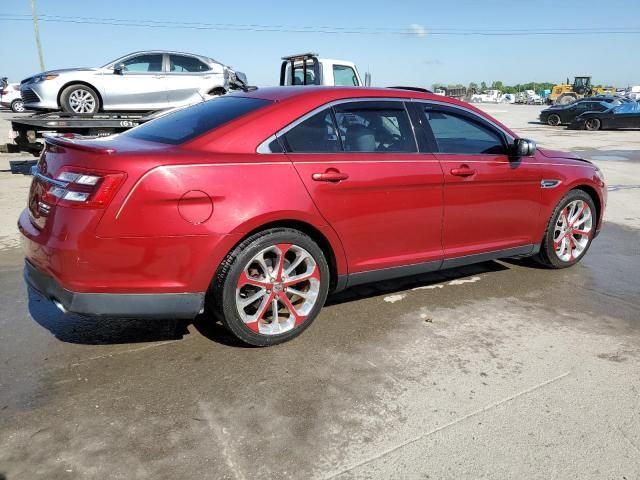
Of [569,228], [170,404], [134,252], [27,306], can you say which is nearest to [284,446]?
[170,404]

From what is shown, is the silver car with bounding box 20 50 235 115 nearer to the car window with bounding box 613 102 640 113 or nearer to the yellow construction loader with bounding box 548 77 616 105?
the car window with bounding box 613 102 640 113

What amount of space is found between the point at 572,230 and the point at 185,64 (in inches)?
330

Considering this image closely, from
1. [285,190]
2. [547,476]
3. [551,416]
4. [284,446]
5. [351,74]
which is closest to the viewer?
[547,476]

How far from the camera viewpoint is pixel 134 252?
281 centimetres

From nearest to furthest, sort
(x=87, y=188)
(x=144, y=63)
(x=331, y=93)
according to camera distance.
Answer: (x=87, y=188) < (x=331, y=93) < (x=144, y=63)

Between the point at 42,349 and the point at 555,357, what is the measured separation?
10.4 ft

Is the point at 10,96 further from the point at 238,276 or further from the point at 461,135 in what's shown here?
the point at 238,276

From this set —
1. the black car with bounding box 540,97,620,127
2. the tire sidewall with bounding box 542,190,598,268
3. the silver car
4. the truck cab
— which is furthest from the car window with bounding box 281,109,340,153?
the black car with bounding box 540,97,620,127

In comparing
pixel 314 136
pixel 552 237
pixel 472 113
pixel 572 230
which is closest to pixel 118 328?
pixel 314 136

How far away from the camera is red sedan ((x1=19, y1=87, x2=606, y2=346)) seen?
279 cm

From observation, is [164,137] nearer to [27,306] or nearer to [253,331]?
[253,331]

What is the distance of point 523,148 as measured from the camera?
4258mm

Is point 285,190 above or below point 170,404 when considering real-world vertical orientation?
above

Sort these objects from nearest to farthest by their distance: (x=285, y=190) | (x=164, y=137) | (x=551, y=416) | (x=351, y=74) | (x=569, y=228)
Result: (x=551, y=416)
(x=285, y=190)
(x=164, y=137)
(x=569, y=228)
(x=351, y=74)
